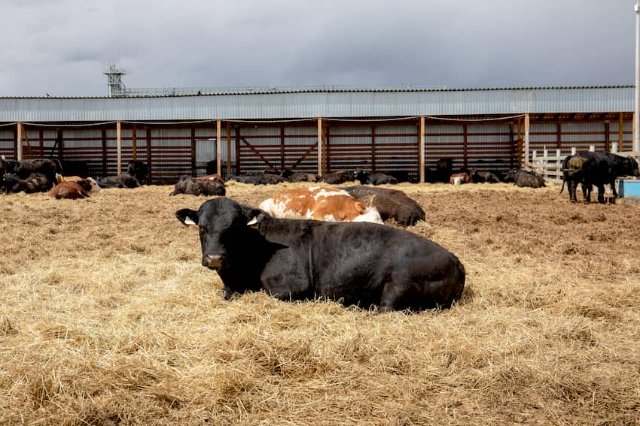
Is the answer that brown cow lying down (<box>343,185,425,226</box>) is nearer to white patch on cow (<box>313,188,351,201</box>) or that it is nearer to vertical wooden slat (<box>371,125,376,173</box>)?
white patch on cow (<box>313,188,351,201</box>)

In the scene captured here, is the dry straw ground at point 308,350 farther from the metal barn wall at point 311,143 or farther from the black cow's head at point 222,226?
the metal barn wall at point 311,143

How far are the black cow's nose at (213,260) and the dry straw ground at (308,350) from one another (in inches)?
15.5

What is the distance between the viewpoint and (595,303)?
18.4 feet

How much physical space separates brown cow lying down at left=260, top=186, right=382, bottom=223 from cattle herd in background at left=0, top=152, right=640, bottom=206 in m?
1.84

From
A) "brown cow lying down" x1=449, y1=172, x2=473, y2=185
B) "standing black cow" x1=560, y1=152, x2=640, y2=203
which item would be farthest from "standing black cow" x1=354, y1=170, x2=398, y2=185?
"standing black cow" x1=560, y1=152, x2=640, y2=203

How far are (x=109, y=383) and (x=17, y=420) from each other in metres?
0.53

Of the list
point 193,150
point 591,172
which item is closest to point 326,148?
point 193,150

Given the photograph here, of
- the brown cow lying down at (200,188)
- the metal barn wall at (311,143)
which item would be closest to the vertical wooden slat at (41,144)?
the metal barn wall at (311,143)

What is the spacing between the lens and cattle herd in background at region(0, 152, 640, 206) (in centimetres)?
1677

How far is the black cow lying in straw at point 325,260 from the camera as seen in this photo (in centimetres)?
551

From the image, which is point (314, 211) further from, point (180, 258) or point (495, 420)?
point (495, 420)

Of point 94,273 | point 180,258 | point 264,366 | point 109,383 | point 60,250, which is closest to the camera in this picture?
point 109,383

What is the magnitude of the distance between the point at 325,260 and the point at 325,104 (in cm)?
2730

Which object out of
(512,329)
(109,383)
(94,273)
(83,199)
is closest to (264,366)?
(109,383)
